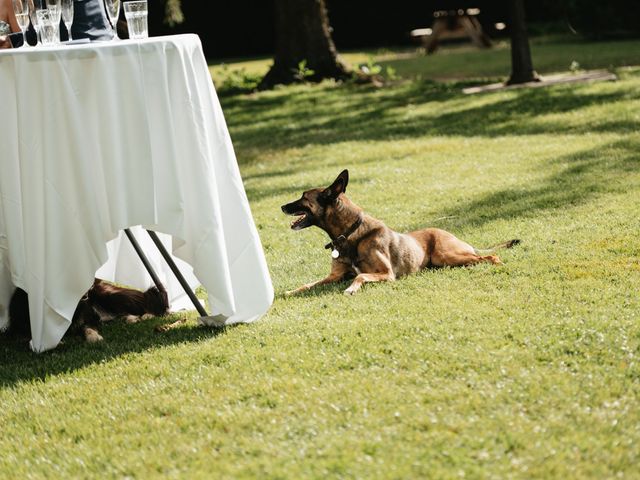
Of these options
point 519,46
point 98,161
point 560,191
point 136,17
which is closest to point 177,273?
point 98,161

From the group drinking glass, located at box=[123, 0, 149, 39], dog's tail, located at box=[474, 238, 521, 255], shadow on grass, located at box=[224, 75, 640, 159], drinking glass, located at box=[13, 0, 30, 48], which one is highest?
drinking glass, located at box=[13, 0, 30, 48]

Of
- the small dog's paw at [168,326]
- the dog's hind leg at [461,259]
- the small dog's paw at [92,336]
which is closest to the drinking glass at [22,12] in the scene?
the small dog's paw at [92,336]

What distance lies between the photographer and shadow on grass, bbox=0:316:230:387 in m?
4.41

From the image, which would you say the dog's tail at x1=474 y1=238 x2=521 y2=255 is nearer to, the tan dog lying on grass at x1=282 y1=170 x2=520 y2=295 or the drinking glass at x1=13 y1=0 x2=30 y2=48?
the tan dog lying on grass at x1=282 y1=170 x2=520 y2=295

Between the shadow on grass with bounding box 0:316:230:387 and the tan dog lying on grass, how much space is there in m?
1.02

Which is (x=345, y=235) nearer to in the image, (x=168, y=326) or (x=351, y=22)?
(x=168, y=326)

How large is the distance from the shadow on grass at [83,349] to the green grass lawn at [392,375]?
0.02m

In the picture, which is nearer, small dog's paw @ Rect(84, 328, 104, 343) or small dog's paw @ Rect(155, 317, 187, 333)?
small dog's paw @ Rect(84, 328, 104, 343)

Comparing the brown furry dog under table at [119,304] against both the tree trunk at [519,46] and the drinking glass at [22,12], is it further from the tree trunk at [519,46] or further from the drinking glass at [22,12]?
the tree trunk at [519,46]

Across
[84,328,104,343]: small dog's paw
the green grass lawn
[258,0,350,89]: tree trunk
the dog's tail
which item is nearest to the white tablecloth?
[84,328,104,343]: small dog's paw

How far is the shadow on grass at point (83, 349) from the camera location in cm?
441

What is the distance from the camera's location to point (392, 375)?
3.95m

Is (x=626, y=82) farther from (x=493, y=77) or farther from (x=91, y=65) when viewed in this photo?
(x=91, y=65)

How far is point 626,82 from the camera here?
1329 cm
